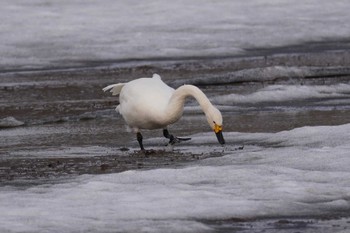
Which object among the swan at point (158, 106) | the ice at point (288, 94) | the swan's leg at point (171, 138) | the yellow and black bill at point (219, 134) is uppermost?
the swan at point (158, 106)

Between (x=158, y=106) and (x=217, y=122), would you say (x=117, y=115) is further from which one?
(x=217, y=122)

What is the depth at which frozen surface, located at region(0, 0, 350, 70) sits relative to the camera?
19.8m

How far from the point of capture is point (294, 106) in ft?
43.8

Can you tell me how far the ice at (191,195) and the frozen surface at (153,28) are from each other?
10.5m

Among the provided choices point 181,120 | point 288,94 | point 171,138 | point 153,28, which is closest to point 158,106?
point 171,138

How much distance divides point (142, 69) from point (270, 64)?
2.02 meters

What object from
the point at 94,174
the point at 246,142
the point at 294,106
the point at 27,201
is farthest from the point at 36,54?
the point at 27,201

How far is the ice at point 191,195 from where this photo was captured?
22.4 ft

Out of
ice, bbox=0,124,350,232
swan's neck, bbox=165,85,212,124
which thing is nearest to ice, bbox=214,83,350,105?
swan's neck, bbox=165,85,212,124

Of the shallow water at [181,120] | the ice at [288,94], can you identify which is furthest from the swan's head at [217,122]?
the ice at [288,94]

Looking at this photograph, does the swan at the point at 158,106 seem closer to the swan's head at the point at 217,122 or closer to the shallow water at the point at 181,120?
the swan's head at the point at 217,122

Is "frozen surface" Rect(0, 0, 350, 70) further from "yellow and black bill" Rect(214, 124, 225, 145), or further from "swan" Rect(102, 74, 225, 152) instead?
"yellow and black bill" Rect(214, 124, 225, 145)

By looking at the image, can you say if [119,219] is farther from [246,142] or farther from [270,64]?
[270,64]

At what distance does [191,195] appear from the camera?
296 inches
